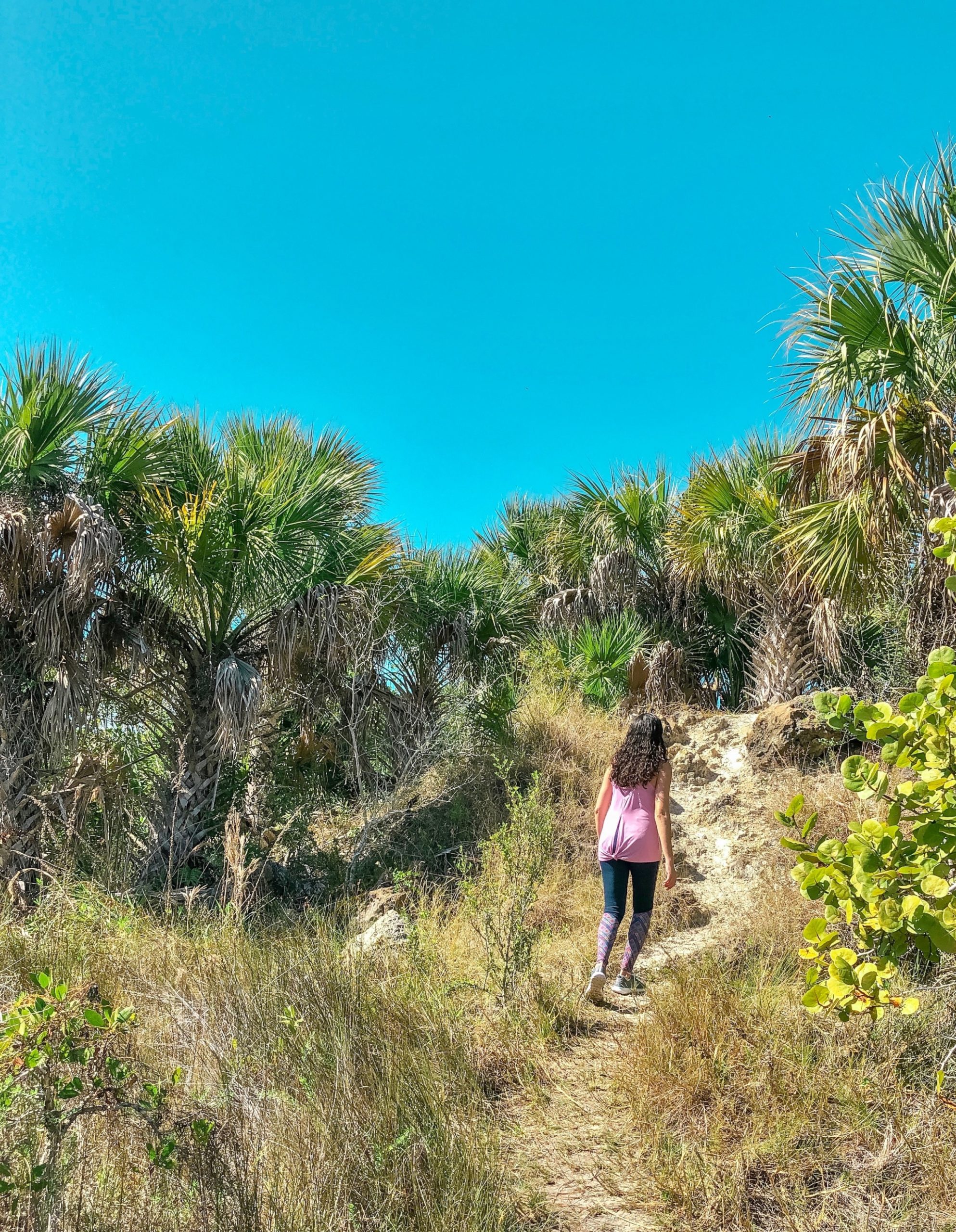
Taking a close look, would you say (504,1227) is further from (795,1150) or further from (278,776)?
(278,776)

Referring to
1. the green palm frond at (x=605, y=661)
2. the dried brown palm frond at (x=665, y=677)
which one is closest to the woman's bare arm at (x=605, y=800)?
the green palm frond at (x=605, y=661)

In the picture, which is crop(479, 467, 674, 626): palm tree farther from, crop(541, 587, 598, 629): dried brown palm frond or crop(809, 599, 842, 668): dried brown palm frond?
crop(809, 599, 842, 668): dried brown palm frond

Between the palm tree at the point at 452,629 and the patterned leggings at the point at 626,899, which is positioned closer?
the patterned leggings at the point at 626,899

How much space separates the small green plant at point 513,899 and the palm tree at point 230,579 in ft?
11.1

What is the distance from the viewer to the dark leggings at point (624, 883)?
16.3ft

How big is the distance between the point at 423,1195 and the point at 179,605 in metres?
6.91

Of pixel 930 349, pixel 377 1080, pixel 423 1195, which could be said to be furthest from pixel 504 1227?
pixel 930 349

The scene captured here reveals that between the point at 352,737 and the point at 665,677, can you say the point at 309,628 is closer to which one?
the point at 352,737

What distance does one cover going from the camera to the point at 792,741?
9.14 metres

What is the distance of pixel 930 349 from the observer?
20.3 feet

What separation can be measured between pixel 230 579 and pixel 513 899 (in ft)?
16.4

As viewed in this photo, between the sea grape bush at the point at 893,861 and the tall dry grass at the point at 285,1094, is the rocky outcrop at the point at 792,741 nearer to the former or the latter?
the tall dry grass at the point at 285,1094

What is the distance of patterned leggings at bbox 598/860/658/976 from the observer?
4.93 m

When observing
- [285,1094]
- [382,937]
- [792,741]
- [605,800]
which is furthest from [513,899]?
[792,741]
